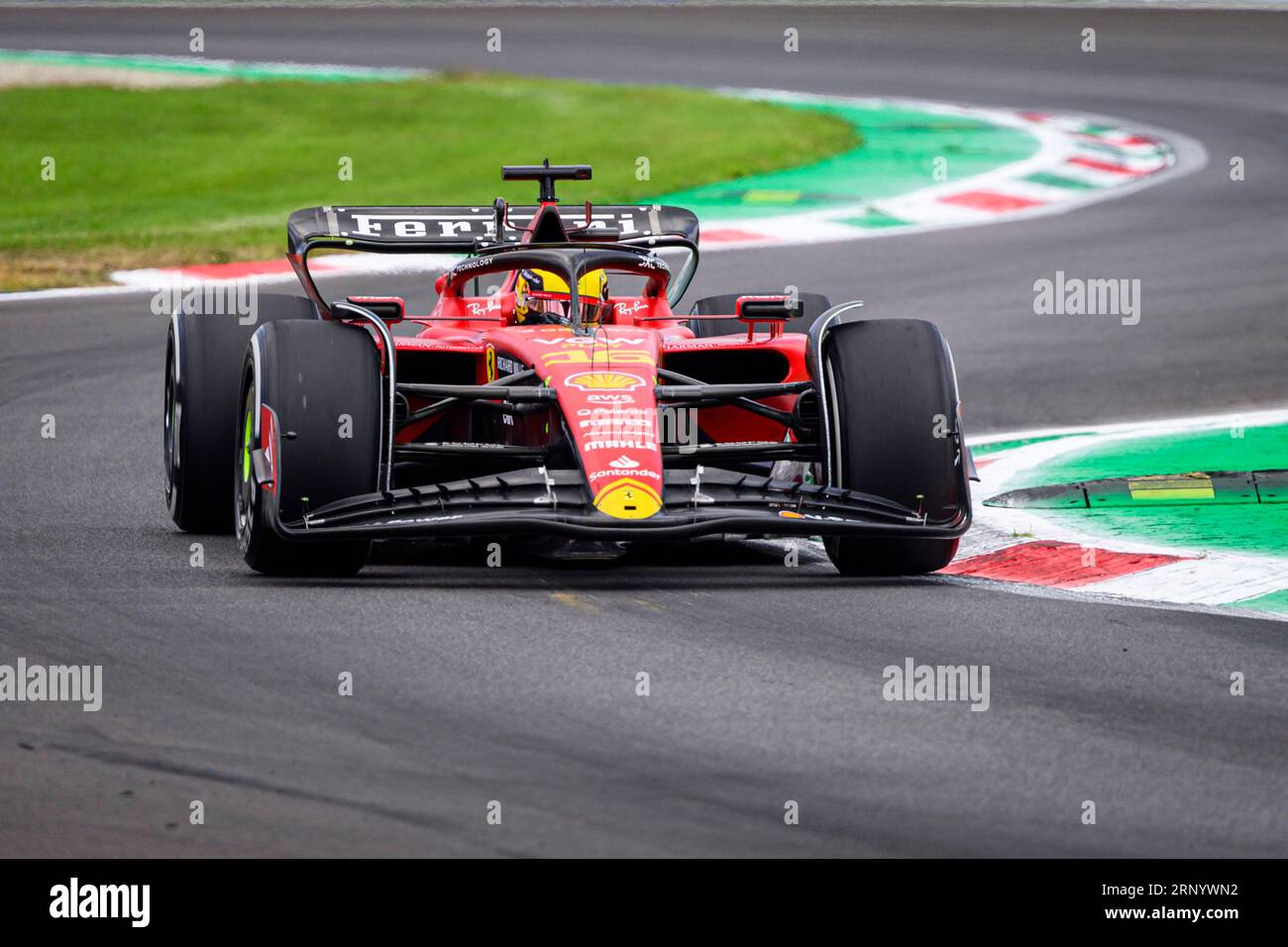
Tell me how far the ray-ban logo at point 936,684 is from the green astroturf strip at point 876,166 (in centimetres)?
1185

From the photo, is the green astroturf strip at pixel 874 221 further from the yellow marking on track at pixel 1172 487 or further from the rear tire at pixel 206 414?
the rear tire at pixel 206 414

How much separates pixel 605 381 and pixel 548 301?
4.46ft

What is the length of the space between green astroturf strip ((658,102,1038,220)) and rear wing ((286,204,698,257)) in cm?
780

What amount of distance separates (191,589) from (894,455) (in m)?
2.42

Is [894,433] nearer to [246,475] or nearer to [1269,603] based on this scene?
[1269,603]

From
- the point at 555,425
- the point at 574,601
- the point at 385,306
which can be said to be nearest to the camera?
the point at 574,601

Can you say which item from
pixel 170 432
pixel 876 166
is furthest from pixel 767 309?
pixel 876 166

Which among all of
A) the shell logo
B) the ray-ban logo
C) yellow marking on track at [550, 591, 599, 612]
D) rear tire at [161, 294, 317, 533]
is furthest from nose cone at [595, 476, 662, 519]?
rear tire at [161, 294, 317, 533]

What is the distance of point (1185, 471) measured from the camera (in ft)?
33.6

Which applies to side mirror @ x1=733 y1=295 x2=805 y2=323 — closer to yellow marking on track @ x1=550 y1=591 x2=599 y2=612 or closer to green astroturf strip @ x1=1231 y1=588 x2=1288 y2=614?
yellow marking on track @ x1=550 y1=591 x2=599 y2=612

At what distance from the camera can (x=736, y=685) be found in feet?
20.5
